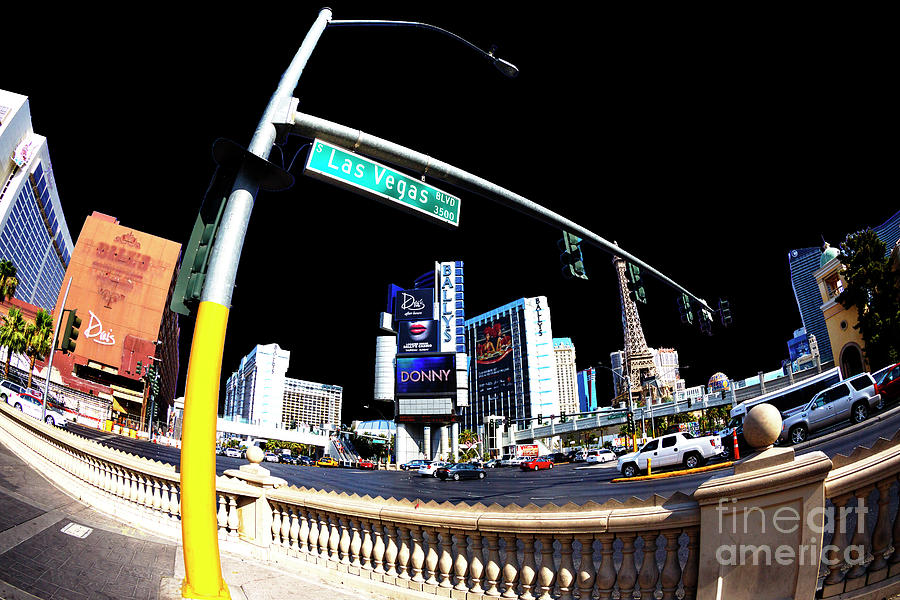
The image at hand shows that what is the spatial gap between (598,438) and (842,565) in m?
108

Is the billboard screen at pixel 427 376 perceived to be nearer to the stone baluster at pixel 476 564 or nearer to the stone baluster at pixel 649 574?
the stone baluster at pixel 476 564

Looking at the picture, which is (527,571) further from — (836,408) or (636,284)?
(836,408)

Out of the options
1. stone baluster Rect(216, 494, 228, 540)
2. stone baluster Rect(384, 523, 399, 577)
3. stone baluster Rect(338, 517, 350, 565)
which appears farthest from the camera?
stone baluster Rect(216, 494, 228, 540)

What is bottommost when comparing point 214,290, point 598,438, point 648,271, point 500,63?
point 598,438

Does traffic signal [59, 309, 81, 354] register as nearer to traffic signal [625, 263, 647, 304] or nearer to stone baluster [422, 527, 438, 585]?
stone baluster [422, 527, 438, 585]

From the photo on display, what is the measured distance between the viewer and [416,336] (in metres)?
113

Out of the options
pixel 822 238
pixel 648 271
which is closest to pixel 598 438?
pixel 822 238

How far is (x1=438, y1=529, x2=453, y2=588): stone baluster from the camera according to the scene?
16.1ft

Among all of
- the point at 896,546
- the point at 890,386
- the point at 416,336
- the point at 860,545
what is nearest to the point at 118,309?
the point at 416,336

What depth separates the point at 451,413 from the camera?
104 meters

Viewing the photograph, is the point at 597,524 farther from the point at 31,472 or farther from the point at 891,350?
the point at 891,350

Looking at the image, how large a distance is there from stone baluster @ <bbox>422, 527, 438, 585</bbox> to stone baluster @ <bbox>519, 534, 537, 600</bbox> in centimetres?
103

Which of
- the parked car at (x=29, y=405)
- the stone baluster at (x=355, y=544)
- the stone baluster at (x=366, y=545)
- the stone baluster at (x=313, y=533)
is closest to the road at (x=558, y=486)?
the stone baluster at (x=366, y=545)

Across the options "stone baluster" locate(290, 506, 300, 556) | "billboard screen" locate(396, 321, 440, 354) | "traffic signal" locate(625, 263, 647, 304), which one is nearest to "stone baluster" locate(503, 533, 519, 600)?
"stone baluster" locate(290, 506, 300, 556)
